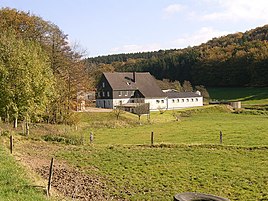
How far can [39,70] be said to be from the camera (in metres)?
30.5

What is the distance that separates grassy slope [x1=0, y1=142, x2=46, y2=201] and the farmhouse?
5888 cm

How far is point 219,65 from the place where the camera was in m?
114

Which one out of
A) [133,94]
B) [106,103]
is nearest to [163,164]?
[133,94]

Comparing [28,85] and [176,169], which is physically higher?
[28,85]

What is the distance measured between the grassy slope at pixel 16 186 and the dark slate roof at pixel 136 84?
60307 millimetres

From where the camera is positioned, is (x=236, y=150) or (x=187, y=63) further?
(x=187, y=63)

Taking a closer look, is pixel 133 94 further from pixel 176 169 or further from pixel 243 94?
pixel 176 169

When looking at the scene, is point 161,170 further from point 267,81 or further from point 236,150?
point 267,81

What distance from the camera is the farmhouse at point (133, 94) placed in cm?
7412

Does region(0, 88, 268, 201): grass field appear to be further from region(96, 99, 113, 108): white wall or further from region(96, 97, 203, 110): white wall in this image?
region(96, 99, 113, 108): white wall

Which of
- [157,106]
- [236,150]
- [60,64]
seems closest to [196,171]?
[236,150]

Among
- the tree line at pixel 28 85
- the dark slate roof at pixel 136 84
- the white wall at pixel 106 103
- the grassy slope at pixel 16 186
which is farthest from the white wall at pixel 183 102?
the grassy slope at pixel 16 186

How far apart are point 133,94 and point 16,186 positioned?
64.6 meters

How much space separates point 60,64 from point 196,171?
3065 cm
